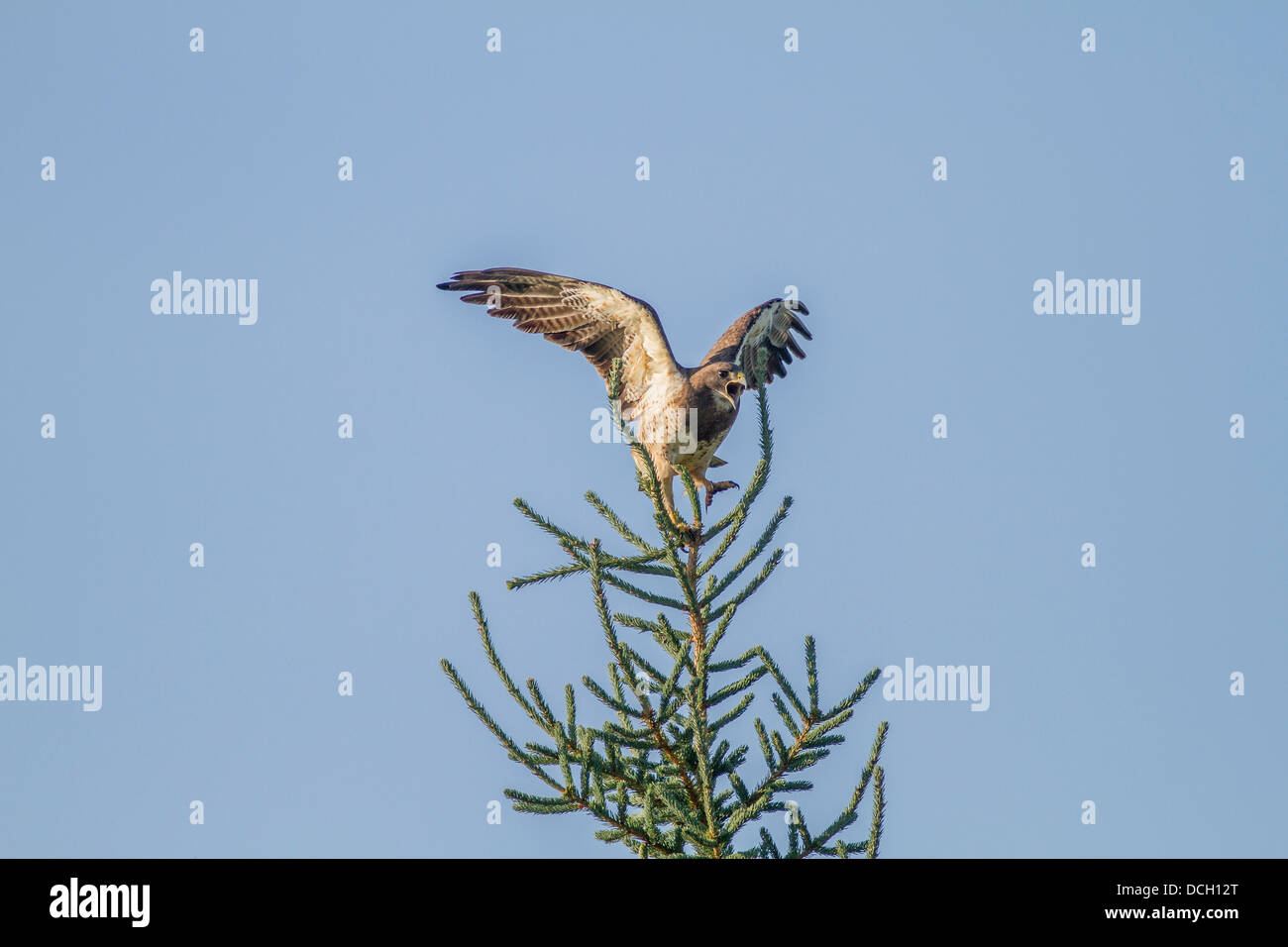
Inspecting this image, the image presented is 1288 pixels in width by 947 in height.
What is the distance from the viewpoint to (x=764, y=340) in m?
8.82

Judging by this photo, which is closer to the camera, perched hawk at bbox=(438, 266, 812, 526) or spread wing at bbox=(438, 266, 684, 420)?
perched hawk at bbox=(438, 266, 812, 526)

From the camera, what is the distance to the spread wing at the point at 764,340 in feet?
26.7

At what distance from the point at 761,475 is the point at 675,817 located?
1400mm

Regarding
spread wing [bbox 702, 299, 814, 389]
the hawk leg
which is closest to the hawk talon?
the hawk leg

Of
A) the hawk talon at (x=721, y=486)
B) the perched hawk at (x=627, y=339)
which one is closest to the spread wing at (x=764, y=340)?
the perched hawk at (x=627, y=339)

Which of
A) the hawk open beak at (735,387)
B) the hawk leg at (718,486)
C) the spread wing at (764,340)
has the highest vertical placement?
the spread wing at (764,340)

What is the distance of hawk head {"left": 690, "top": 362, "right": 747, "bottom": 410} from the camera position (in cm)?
723

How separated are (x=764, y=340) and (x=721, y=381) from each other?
1.61 metres

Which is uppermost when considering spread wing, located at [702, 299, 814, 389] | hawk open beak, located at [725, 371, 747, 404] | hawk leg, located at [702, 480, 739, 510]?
spread wing, located at [702, 299, 814, 389]

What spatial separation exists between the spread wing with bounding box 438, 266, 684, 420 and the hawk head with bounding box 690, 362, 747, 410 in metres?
0.36

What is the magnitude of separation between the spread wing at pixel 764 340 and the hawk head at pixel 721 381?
25cm

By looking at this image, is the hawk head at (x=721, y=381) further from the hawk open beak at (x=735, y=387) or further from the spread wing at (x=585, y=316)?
the spread wing at (x=585, y=316)

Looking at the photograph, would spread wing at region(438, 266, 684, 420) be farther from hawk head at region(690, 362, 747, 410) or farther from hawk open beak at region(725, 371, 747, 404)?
hawk open beak at region(725, 371, 747, 404)
